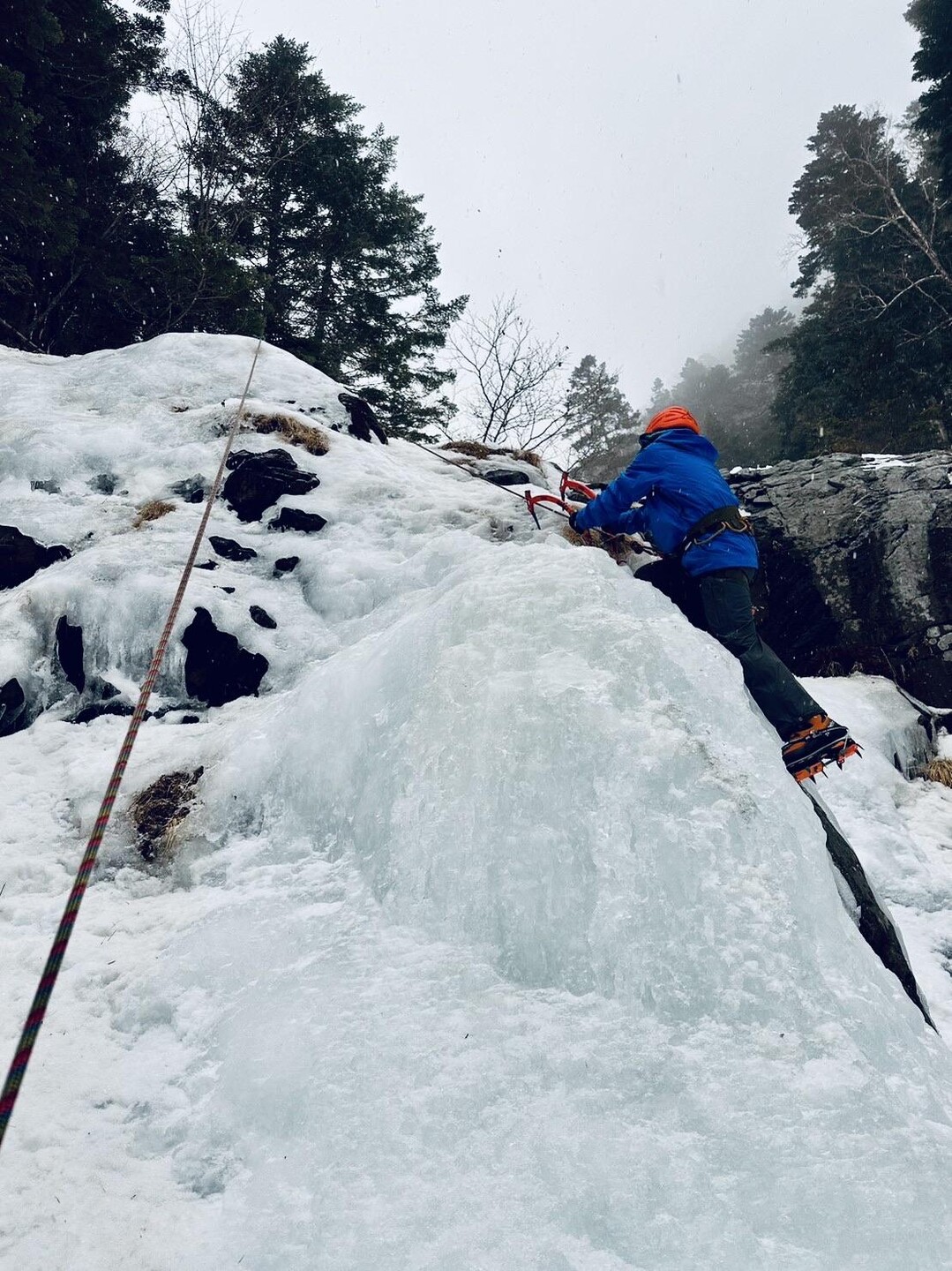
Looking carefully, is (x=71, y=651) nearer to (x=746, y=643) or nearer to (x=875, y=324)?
(x=746, y=643)

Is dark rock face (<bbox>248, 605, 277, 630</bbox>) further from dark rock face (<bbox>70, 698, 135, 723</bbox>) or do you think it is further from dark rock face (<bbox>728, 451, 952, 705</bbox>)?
dark rock face (<bbox>728, 451, 952, 705</bbox>)

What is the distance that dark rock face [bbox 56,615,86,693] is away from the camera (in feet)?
13.2

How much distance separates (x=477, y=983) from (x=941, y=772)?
4.70 m

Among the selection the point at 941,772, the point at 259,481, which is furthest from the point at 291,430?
the point at 941,772

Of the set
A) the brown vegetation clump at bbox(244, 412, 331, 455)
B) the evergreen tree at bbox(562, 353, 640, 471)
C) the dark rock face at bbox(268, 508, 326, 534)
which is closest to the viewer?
the dark rock face at bbox(268, 508, 326, 534)

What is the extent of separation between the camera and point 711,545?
3480 mm

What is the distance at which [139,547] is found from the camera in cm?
455

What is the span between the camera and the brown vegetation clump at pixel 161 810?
9.53ft

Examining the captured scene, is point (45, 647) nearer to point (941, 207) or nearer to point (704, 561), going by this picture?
point (704, 561)

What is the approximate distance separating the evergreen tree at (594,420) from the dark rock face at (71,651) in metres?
12.0

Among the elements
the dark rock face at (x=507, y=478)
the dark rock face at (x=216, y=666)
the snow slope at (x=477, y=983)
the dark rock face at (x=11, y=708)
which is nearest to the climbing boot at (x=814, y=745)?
the snow slope at (x=477, y=983)

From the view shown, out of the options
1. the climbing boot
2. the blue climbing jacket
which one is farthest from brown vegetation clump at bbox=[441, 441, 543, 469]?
the climbing boot

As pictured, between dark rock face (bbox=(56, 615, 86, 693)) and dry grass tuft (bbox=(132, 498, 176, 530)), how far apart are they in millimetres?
1052

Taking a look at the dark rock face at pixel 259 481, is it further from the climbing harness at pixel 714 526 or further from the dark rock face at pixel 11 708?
the climbing harness at pixel 714 526
